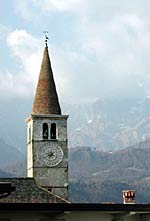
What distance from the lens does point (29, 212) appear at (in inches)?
912

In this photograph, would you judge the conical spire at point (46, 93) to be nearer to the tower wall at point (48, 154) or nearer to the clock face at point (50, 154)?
the tower wall at point (48, 154)

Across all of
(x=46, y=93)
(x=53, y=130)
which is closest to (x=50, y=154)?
(x=53, y=130)

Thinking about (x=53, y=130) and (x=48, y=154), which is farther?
(x=53, y=130)

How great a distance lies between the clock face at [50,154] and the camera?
54250mm

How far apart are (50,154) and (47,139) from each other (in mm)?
1696

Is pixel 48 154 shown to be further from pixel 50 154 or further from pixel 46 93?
pixel 46 93

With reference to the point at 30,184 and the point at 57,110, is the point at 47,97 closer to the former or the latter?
the point at 57,110

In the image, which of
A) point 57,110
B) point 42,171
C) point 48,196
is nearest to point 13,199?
point 48,196

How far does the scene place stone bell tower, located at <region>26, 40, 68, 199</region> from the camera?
53438 millimetres

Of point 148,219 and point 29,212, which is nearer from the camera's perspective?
Answer: point 29,212

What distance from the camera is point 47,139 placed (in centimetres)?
5534

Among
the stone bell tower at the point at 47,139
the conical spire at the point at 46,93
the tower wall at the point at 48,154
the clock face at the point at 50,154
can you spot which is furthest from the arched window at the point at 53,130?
the conical spire at the point at 46,93

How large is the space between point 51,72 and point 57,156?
8.50 meters

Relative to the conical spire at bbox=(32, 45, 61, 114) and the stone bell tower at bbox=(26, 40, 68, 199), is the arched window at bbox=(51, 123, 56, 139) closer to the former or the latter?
the stone bell tower at bbox=(26, 40, 68, 199)
